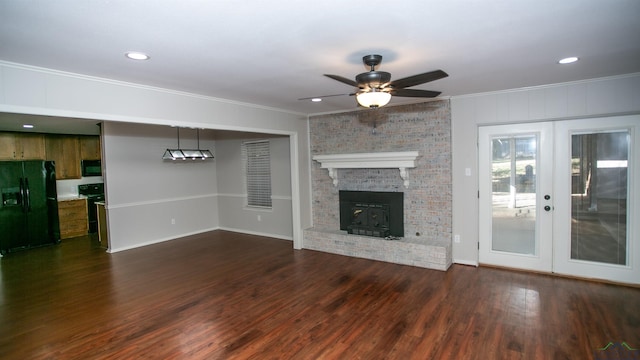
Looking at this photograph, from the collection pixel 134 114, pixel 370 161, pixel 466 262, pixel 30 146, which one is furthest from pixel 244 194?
pixel 466 262

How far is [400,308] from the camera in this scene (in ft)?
11.7

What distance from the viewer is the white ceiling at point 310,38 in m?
1.91

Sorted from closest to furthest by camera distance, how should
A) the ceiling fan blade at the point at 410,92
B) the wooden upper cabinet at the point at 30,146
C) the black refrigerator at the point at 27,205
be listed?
the ceiling fan blade at the point at 410,92, the black refrigerator at the point at 27,205, the wooden upper cabinet at the point at 30,146

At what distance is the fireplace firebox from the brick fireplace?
3.6 inches

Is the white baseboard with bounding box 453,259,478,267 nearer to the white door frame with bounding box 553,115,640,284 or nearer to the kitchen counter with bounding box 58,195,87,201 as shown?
the white door frame with bounding box 553,115,640,284

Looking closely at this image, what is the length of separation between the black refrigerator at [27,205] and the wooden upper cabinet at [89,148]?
2.70 ft

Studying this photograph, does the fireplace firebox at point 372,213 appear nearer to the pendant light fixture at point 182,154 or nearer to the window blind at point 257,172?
the window blind at point 257,172

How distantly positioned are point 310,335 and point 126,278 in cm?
309

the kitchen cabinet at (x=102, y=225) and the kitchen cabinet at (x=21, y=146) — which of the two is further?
the kitchen cabinet at (x=21, y=146)

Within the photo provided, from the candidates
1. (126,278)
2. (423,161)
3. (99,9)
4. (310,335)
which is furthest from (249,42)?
(126,278)

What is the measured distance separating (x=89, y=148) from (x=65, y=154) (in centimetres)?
50

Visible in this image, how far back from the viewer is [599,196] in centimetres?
413

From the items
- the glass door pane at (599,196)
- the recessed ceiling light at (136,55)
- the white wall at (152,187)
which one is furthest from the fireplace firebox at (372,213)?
the recessed ceiling light at (136,55)

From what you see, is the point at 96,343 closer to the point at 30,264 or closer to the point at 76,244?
the point at 30,264
